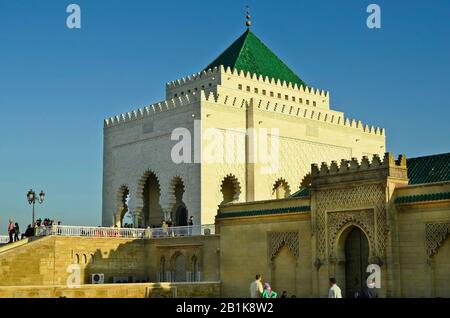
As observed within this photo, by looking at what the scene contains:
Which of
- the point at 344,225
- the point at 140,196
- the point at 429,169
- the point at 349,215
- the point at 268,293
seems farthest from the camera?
the point at 140,196

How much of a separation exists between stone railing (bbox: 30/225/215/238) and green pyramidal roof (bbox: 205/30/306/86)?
9.94 metres

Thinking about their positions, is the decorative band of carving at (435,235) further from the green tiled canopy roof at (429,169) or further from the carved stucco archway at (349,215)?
the green tiled canopy roof at (429,169)

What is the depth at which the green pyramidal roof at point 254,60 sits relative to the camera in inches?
1283

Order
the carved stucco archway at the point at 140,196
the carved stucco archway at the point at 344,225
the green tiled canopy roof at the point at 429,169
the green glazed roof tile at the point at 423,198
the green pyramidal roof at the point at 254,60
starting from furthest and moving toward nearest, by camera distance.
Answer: the green pyramidal roof at the point at 254,60 < the carved stucco archway at the point at 140,196 < the green tiled canopy roof at the point at 429,169 < the carved stucco archway at the point at 344,225 < the green glazed roof tile at the point at 423,198

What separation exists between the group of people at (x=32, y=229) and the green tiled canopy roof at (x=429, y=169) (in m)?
12.4

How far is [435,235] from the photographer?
1512 cm

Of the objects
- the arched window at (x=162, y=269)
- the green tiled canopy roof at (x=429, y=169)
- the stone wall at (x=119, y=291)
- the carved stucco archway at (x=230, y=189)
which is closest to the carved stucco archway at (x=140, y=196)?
the carved stucco archway at (x=230, y=189)

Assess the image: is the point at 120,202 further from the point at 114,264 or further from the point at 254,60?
the point at 254,60

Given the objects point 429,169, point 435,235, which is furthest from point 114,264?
point 435,235

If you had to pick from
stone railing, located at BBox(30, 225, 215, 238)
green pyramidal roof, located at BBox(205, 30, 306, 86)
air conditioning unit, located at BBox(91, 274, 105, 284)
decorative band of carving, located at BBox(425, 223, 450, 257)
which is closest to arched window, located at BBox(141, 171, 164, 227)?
stone railing, located at BBox(30, 225, 215, 238)

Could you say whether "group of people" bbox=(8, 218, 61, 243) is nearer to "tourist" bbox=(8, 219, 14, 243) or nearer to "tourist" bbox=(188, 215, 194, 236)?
"tourist" bbox=(8, 219, 14, 243)

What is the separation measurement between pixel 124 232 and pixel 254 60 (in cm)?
1224

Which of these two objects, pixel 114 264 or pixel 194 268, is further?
pixel 114 264

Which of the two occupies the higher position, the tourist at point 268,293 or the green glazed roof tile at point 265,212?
the green glazed roof tile at point 265,212
